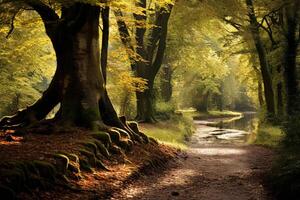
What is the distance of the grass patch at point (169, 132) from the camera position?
19719 mm

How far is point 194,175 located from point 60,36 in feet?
19.6

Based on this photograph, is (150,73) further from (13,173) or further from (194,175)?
(13,173)

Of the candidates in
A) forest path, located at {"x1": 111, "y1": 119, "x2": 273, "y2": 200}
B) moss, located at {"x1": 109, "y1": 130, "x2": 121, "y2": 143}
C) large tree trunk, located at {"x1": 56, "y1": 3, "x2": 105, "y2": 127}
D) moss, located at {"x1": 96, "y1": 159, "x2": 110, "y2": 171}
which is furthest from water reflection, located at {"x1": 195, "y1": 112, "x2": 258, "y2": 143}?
moss, located at {"x1": 96, "y1": 159, "x2": 110, "y2": 171}

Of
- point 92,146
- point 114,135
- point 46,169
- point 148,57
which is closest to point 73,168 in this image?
point 46,169

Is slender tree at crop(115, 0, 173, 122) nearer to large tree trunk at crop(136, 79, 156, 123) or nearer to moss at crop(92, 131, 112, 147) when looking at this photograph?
large tree trunk at crop(136, 79, 156, 123)

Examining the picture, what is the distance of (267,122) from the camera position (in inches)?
968

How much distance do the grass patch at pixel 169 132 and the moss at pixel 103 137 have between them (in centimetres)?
581

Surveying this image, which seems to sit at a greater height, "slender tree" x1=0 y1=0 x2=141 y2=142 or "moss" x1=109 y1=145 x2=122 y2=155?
"slender tree" x1=0 y1=0 x2=141 y2=142

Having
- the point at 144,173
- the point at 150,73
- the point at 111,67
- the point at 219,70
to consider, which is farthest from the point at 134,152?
the point at 219,70

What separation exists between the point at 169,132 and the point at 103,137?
12431 millimetres

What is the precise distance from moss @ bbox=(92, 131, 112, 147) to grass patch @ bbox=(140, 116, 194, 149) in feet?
19.0

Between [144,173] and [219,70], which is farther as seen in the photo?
[219,70]

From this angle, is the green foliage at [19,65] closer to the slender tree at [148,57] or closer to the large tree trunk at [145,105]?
the slender tree at [148,57]

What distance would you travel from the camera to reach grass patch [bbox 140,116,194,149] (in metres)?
19.7
